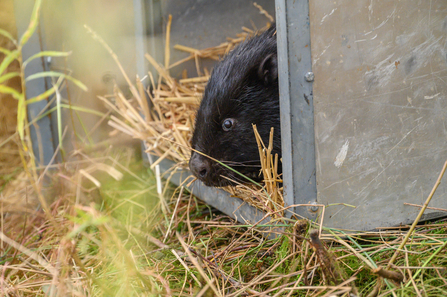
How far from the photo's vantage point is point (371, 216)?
188cm

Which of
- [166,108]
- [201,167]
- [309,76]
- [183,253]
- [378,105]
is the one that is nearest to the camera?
[309,76]

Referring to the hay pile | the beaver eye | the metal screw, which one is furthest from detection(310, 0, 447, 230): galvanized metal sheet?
the hay pile

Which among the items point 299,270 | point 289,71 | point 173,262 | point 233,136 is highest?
point 289,71

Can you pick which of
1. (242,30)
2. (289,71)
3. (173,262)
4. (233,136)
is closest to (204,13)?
(242,30)

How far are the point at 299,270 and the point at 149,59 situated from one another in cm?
227

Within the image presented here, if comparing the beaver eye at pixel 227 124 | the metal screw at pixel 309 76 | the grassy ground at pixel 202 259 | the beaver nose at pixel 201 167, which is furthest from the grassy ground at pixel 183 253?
the metal screw at pixel 309 76

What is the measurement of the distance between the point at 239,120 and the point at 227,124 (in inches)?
2.9

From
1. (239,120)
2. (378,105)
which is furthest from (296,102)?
(239,120)

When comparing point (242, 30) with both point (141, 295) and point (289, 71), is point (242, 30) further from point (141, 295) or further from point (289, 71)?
point (141, 295)

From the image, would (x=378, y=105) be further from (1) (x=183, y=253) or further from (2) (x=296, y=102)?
(1) (x=183, y=253)

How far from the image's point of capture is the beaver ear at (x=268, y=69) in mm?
2303

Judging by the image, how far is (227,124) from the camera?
231 centimetres

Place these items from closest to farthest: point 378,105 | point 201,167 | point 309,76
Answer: point 309,76 < point 378,105 < point 201,167

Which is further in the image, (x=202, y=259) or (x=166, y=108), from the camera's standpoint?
(x=166, y=108)
